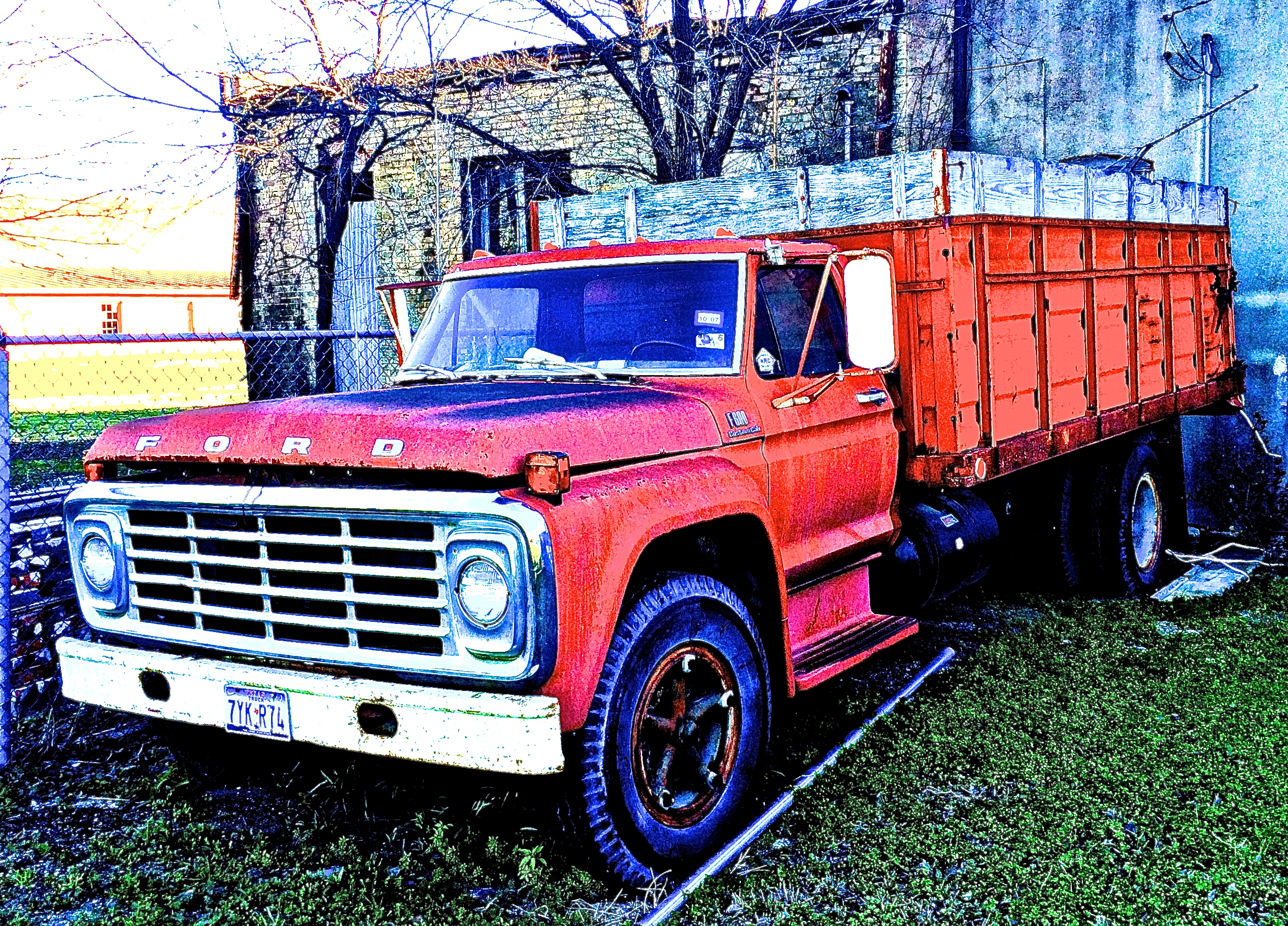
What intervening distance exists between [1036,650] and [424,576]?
4.25 meters

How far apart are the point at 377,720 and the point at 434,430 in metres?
0.86

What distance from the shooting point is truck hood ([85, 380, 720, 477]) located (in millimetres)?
3297

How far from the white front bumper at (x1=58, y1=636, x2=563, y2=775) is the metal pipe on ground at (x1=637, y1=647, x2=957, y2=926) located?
72 cm

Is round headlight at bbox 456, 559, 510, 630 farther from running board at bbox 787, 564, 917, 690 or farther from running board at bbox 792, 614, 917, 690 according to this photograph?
running board at bbox 792, 614, 917, 690

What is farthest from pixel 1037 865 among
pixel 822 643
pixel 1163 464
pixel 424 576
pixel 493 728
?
pixel 1163 464

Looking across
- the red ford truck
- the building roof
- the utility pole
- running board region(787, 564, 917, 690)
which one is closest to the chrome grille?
the red ford truck

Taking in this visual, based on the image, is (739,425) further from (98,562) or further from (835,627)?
(98,562)

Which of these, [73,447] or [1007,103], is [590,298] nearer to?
[1007,103]

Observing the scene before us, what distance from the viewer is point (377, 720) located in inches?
130

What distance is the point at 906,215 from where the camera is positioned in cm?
552

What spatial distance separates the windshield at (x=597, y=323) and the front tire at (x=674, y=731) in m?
1.05

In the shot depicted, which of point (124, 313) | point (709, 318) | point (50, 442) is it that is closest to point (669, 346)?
point (709, 318)

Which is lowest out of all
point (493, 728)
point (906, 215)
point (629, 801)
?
point (629, 801)

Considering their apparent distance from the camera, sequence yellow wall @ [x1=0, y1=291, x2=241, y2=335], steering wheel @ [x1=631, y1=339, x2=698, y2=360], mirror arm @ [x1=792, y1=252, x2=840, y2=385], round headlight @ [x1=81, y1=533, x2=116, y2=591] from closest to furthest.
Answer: round headlight @ [x1=81, y1=533, x2=116, y2=591] → steering wheel @ [x1=631, y1=339, x2=698, y2=360] → mirror arm @ [x1=792, y1=252, x2=840, y2=385] → yellow wall @ [x1=0, y1=291, x2=241, y2=335]
